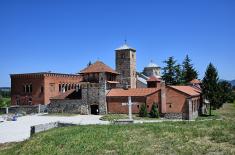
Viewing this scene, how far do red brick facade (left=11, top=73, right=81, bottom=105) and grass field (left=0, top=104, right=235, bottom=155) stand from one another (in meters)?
37.0

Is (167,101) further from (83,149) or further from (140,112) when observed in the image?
(83,149)

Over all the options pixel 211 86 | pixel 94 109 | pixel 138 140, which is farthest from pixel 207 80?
pixel 138 140

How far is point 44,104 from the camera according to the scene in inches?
2341

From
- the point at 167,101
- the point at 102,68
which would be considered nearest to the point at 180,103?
the point at 167,101

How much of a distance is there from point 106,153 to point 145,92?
104 feet

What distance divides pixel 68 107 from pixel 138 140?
33901mm

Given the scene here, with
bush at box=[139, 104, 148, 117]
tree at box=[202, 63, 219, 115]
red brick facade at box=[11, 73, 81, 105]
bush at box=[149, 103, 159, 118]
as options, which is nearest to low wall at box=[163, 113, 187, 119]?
bush at box=[149, 103, 159, 118]

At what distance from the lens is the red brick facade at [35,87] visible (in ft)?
197

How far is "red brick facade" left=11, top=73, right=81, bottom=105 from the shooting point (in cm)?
6000

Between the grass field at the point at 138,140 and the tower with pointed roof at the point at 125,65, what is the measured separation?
137ft

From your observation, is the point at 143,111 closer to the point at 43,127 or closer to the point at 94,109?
the point at 94,109

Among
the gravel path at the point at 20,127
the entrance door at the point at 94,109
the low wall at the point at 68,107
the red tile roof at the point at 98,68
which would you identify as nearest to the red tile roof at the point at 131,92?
the entrance door at the point at 94,109

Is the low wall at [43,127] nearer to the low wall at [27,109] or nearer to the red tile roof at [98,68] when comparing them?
the red tile roof at [98,68]

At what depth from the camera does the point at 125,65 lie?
65938 millimetres
